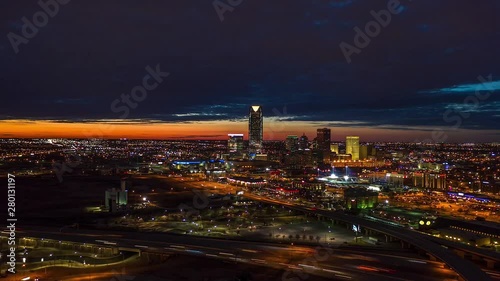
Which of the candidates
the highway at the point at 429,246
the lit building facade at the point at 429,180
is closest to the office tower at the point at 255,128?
the lit building facade at the point at 429,180

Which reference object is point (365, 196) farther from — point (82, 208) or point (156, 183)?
point (156, 183)

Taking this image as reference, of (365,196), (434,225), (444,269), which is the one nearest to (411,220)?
(434,225)

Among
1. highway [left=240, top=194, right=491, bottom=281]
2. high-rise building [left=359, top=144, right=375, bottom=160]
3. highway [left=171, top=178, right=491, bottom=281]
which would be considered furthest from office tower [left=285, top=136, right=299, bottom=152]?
highway [left=240, top=194, right=491, bottom=281]

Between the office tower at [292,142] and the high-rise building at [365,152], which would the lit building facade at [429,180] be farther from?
the office tower at [292,142]

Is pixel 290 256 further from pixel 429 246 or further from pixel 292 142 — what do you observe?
pixel 292 142

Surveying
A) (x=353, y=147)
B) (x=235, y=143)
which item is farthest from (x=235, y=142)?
(x=353, y=147)
